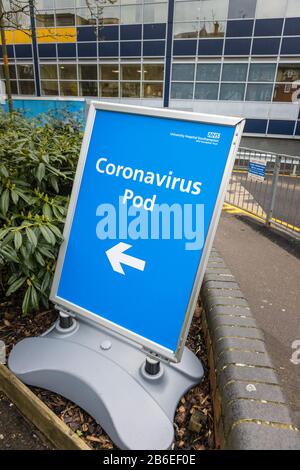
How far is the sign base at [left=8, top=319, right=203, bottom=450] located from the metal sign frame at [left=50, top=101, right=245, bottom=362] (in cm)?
13

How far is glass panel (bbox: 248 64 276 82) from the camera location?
1541 centimetres

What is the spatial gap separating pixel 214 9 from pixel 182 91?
155 inches

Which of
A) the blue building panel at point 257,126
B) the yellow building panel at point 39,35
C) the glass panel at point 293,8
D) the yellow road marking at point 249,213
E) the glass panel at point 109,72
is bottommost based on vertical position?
the yellow road marking at point 249,213

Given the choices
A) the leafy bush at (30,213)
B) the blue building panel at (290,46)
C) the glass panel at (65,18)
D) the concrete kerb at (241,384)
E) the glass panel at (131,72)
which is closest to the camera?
the concrete kerb at (241,384)

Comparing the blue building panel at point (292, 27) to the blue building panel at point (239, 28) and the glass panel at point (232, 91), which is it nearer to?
the blue building panel at point (239, 28)

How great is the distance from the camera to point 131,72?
57.5ft

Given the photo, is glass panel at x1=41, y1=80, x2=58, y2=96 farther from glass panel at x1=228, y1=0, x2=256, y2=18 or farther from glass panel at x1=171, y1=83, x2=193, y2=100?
glass panel at x1=228, y1=0, x2=256, y2=18

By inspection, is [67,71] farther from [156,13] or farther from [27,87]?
[156,13]

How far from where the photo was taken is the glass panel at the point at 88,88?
60.3ft

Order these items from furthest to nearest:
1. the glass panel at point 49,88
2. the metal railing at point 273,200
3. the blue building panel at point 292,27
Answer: the glass panel at point 49,88 → the blue building panel at point 292,27 → the metal railing at point 273,200

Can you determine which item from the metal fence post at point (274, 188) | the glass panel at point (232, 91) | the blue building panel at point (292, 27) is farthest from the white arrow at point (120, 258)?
the blue building panel at point (292, 27)

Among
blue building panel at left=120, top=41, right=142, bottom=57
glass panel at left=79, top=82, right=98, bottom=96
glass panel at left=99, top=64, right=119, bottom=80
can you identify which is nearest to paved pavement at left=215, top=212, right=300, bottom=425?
blue building panel at left=120, top=41, right=142, bottom=57

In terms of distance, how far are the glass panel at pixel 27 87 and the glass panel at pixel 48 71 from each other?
3.46ft

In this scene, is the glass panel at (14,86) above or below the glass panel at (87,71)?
below
